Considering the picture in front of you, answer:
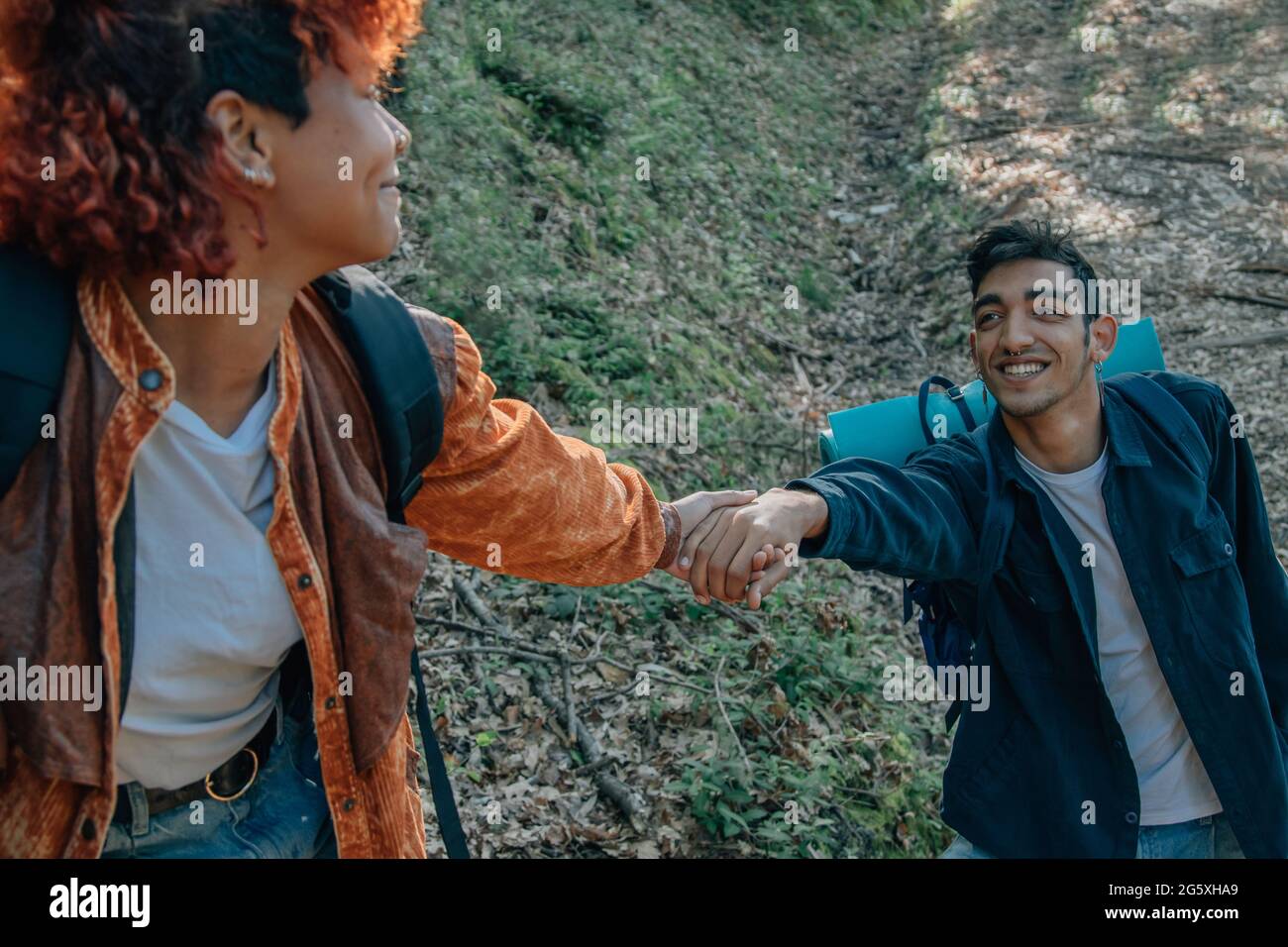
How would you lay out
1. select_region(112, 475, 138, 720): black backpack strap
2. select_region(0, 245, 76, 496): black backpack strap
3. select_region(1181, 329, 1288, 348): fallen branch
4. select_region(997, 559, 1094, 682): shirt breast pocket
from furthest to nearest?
select_region(1181, 329, 1288, 348): fallen branch < select_region(997, 559, 1094, 682): shirt breast pocket < select_region(112, 475, 138, 720): black backpack strap < select_region(0, 245, 76, 496): black backpack strap

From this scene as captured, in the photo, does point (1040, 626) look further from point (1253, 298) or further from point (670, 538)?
point (1253, 298)

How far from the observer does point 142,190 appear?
199 cm

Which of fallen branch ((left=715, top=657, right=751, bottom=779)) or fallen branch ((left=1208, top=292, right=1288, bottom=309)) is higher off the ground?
fallen branch ((left=1208, top=292, right=1288, bottom=309))

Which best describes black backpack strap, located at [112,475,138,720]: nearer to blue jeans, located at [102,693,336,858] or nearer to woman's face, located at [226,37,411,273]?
blue jeans, located at [102,693,336,858]

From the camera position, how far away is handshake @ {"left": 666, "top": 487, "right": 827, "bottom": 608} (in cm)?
314

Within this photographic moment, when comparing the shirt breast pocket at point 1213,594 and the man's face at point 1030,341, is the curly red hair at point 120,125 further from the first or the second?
the shirt breast pocket at point 1213,594

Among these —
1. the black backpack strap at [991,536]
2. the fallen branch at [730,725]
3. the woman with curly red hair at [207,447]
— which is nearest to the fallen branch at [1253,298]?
the fallen branch at [730,725]

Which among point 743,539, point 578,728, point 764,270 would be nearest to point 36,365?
point 743,539

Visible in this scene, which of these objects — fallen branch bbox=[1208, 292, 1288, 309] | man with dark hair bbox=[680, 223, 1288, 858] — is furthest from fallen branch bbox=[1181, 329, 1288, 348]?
man with dark hair bbox=[680, 223, 1288, 858]

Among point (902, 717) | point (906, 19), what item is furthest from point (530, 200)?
point (906, 19)

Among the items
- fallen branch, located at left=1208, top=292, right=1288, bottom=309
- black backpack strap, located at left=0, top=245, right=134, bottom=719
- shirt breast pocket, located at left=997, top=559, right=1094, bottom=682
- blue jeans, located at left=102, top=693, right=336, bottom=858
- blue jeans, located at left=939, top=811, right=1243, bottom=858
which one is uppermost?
fallen branch, located at left=1208, top=292, right=1288, bottom=309

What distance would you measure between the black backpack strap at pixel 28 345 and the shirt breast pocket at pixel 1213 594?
2772 mm

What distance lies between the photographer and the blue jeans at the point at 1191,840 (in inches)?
128
